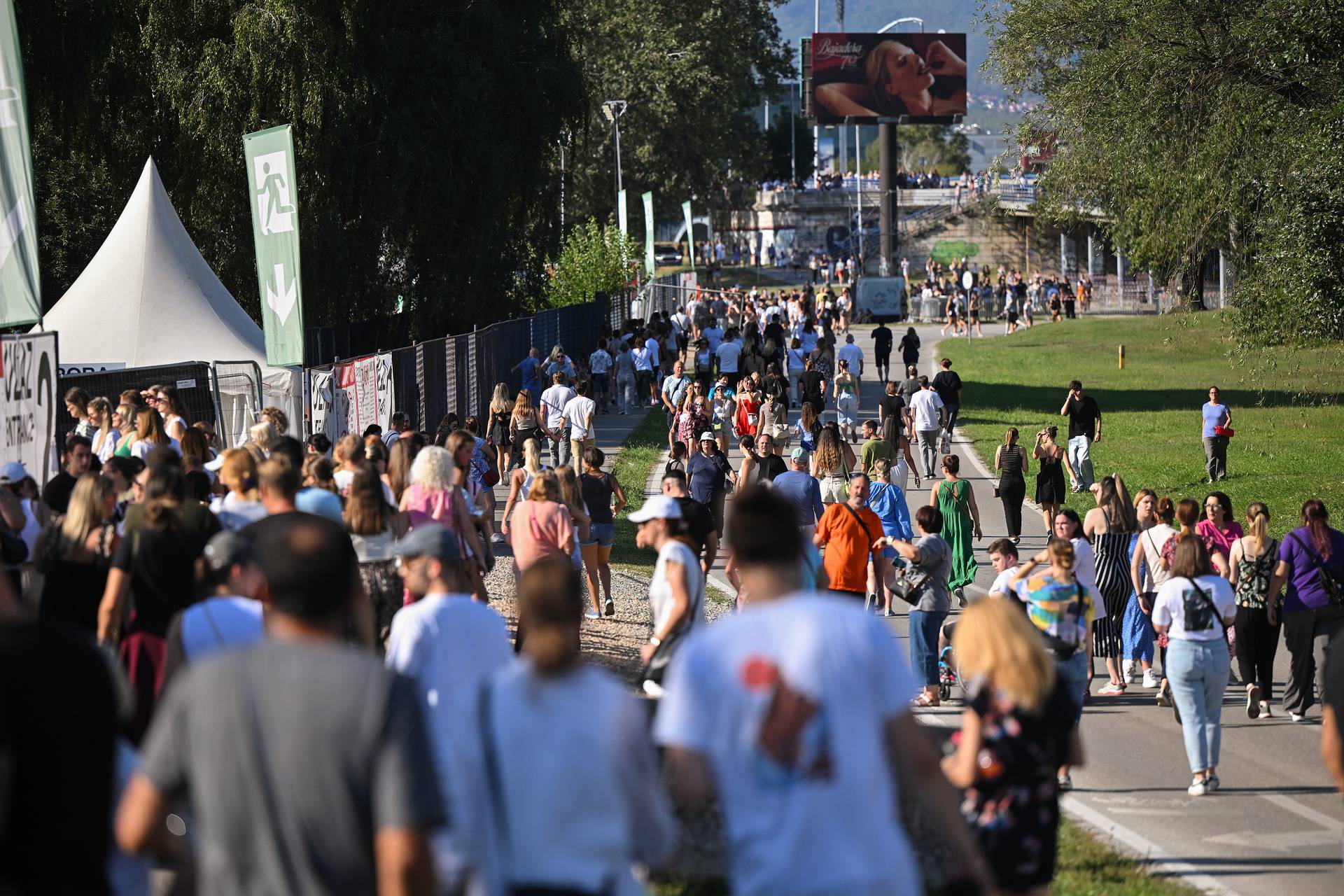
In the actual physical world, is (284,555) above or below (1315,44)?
below

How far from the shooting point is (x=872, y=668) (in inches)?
150

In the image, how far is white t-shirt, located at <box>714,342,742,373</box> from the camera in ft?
94.6

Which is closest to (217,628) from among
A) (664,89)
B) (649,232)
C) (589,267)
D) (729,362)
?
(729,362)

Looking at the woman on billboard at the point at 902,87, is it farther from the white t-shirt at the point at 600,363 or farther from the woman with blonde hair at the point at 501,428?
the woman with blonde hair at the point at 501,428

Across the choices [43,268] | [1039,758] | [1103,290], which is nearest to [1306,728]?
[1039,758]

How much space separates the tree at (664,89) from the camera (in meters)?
70.6

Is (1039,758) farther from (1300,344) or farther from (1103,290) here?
(1103,290)

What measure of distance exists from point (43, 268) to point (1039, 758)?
29337 mm

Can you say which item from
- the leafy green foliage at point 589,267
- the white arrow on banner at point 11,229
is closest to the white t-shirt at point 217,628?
the white arrow on banner at point 11,229

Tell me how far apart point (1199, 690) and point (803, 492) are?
179 inches

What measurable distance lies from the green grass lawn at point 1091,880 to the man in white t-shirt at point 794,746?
10.7 feet

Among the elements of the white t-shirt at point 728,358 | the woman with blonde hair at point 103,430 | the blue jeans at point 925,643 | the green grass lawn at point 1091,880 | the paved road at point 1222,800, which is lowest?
the paved road at point 1222,800

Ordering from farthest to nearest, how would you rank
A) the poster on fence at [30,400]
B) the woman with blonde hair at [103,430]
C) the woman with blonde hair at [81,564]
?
the woman with blonde hair at [103,430]
the poster on fence at [30,400]
the woman with blonde hair at [81,564]

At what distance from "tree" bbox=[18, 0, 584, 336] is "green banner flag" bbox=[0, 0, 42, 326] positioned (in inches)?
576
